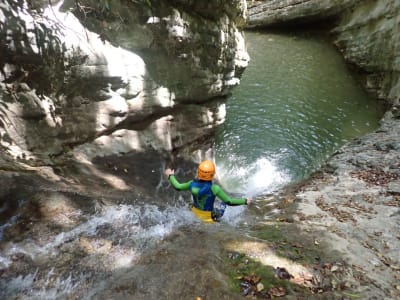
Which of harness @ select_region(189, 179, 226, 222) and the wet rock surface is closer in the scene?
the wet rock surface

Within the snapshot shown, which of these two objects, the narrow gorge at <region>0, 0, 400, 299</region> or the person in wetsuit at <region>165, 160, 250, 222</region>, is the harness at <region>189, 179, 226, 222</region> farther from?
the narrow gorge at <region>0, 0, 400, 299</region>

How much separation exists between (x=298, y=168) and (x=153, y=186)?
5936mm

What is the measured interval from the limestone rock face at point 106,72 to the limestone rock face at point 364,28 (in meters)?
9.82

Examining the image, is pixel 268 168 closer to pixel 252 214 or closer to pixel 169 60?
pixel 252 214

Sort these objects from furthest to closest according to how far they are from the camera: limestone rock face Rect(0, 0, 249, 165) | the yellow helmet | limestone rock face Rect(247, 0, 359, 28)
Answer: limestone rock face Rect(247, 0, 359, 28), limestone rock face Rect(0, 0, 249, 165), the yellow helmet

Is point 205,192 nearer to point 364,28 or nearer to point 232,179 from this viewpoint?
point 232,179

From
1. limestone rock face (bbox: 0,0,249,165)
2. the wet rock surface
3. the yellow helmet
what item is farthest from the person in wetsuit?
limestone rock face (bbox: 0,0,249,165)

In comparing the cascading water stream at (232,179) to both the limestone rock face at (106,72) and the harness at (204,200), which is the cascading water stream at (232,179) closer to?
the harness at (204,200)

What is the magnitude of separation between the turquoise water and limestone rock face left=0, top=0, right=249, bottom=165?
10.8ft

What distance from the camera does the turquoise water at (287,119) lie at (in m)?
11.5

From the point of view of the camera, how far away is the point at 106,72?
6.61 metres

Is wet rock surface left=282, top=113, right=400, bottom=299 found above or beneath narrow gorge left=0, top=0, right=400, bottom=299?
beneath

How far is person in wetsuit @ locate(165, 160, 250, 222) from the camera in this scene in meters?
5.39

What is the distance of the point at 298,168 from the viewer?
1149 centimetres
